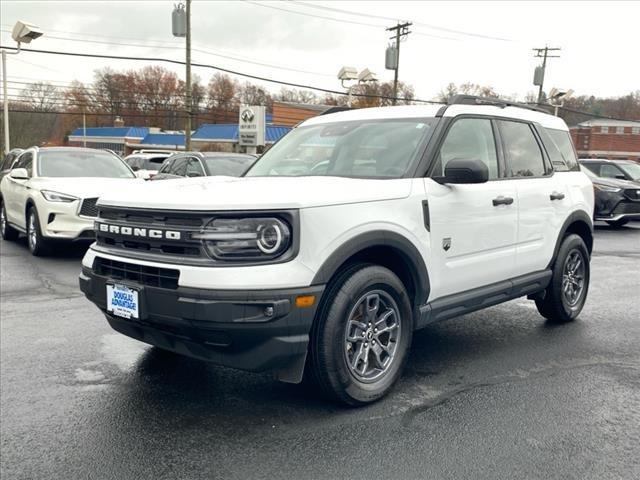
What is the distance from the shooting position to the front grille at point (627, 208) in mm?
14758

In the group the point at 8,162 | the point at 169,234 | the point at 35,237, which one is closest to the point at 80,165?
the point at 35,237

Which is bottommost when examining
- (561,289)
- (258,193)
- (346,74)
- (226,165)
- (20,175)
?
(561,289)

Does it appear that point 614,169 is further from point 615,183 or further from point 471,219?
point 471,219

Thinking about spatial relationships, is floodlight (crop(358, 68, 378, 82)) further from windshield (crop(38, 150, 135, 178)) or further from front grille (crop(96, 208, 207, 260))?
front grille (crop(96, 208, 207, 260))

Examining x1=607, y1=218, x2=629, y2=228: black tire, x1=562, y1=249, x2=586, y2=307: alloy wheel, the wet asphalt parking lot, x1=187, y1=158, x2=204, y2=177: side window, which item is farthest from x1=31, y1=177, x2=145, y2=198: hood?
x1=607, y1=218, x2=629, y2=228: black tire

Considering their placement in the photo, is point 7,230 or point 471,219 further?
point 7,230

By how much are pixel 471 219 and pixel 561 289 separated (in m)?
1.81

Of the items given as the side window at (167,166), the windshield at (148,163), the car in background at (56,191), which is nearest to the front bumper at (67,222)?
the car in background at (56,191)

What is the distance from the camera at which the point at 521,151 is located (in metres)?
5.14

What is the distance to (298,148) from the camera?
497 cm

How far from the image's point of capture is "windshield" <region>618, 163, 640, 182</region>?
53.1 feet

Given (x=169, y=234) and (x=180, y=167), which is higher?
(x=169, y=234)

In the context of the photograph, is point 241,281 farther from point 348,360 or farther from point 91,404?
point 91,404

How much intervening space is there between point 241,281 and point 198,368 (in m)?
1.56
